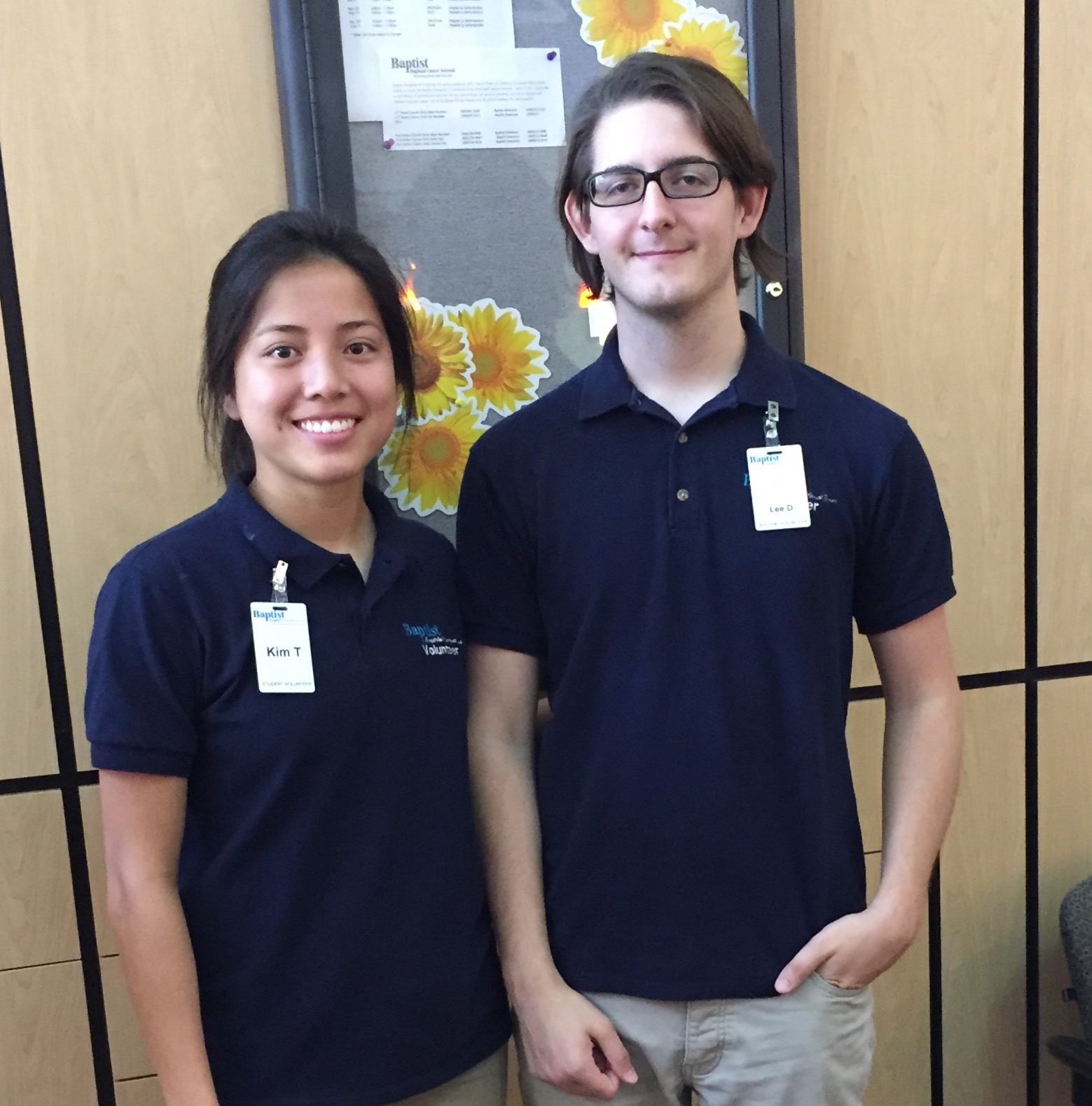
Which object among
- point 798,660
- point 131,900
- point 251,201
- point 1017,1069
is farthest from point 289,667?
point 1017,1069

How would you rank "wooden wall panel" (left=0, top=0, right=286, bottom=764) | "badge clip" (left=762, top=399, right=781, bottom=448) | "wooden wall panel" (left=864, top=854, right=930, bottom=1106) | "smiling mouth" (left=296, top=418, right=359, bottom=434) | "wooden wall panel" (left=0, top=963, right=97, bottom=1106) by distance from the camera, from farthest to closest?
"wooden wall panel" (left=864, top=854, right=930, bottom=1106) → "wooden wall panel" (left=0, top=963, right=97, bottom=1106) → "wooden wall panel" (left=0, top=0, right=286, bottom=764) → "badge clip" (left=762, top=399, right=781, bottom=448) → "smiling mouth" (left=296, top=418, right=359, bottom=434)

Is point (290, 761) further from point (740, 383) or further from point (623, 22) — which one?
point (623, 22)

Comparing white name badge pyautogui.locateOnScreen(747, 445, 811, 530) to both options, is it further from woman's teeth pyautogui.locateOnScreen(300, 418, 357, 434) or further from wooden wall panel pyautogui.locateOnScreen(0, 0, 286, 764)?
wooden wall panel pyautogui.locateOnScreen(0, 0, 286, 764)

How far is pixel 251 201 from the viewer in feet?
5.09

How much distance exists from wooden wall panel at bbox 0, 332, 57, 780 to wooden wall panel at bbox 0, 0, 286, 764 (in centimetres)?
4

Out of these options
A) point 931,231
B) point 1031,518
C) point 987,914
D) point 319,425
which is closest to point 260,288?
point 319,425

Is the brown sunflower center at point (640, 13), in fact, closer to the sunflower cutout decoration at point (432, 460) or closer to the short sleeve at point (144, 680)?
the sunflower cutout decoration at point (432, 460)

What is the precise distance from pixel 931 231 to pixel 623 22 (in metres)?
0.65

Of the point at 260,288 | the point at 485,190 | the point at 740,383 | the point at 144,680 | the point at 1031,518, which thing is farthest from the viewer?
the point at 1031,518

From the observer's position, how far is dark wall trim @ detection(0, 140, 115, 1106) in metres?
1.50

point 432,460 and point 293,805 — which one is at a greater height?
point 432,460

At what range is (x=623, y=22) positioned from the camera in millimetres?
1625

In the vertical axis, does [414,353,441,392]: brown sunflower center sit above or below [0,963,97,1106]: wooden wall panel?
above

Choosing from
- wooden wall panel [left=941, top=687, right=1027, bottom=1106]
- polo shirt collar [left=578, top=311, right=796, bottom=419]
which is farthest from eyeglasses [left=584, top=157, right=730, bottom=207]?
wooden wall panel [left=941, top=687, right=1027, bottom=1106]
